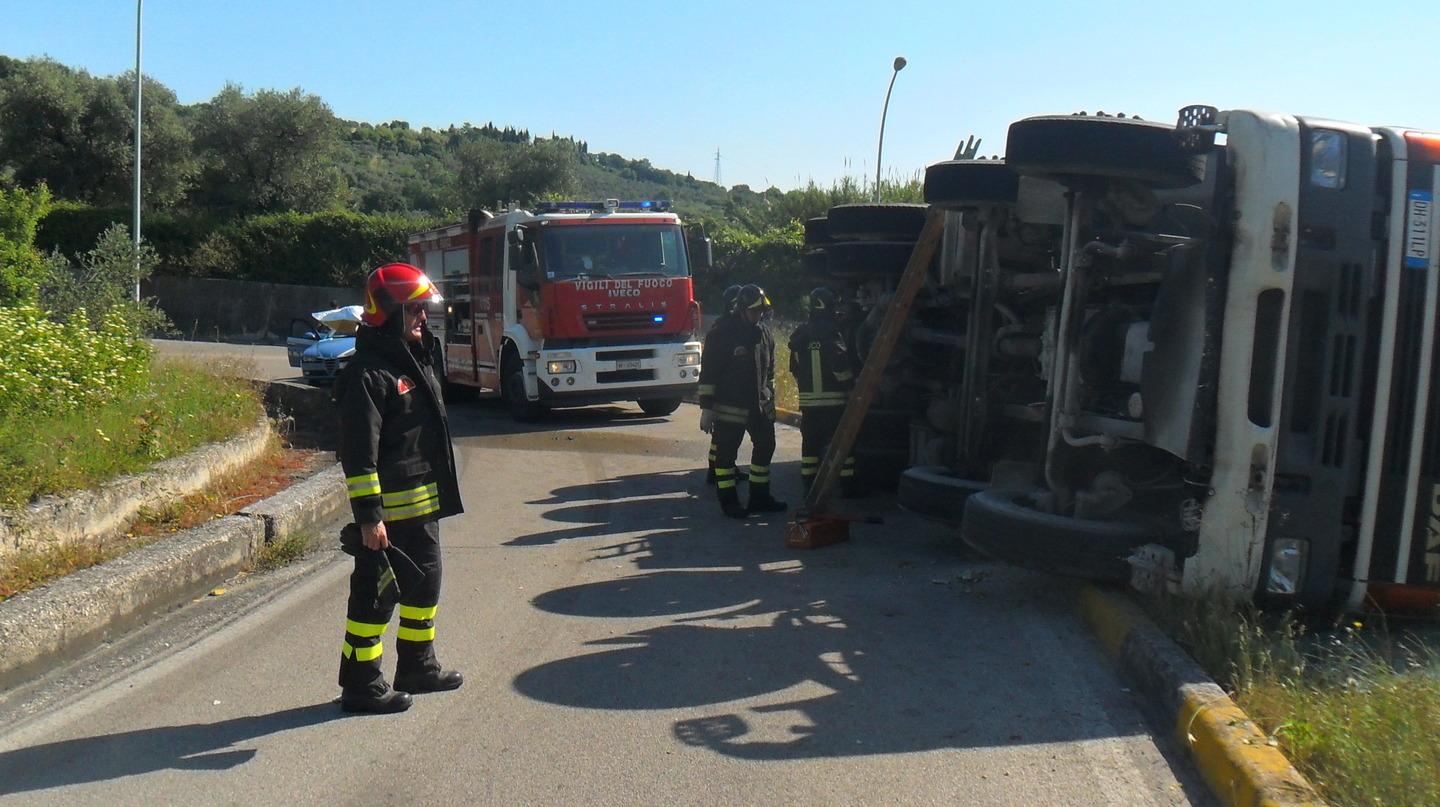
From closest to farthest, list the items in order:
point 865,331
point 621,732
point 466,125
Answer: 1. point 621,732
2. point 865,331
3. point 466,125

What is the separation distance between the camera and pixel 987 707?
502 centimetres

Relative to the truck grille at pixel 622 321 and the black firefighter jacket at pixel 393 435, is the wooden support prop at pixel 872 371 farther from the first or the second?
the truck grille at pixel 622 321

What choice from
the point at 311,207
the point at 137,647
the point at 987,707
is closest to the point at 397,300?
the point at 137,647

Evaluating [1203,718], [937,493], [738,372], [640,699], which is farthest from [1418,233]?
[738,372]

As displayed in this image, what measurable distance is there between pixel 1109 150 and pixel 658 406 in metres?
11.1

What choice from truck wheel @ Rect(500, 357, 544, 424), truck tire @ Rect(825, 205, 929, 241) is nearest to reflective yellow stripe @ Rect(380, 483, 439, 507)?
truck tire @ Rect(825, 205, 929, 241)

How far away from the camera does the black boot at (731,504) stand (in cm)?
931

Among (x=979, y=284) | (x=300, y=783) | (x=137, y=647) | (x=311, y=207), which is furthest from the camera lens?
(x=311, y=207)

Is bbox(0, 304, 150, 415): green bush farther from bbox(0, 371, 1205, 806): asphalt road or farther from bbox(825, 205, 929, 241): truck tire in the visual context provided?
bbox(825, 205, 929, 241): truck tire

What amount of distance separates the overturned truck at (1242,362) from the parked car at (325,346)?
14.1 m

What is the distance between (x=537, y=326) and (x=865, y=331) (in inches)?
247

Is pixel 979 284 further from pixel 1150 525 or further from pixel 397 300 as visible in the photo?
pixel 397 300

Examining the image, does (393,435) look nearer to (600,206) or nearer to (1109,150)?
(1109,150)

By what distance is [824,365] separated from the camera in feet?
31.4
